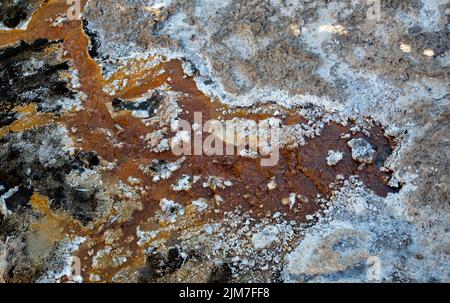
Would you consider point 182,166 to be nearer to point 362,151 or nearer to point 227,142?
point 227,142

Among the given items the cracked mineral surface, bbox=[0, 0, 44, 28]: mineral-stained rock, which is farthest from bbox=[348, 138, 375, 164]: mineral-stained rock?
bbox=[0, 0, 44, 28]: mineral-stained rock

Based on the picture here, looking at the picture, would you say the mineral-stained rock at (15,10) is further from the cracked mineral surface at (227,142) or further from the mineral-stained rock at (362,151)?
the mineral-stained rock at (362,151)

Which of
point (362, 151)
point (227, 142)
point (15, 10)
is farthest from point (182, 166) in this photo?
point (15, 10)

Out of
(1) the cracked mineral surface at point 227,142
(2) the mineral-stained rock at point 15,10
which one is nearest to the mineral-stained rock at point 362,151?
(1) the cracked mineral surface at point 227,142

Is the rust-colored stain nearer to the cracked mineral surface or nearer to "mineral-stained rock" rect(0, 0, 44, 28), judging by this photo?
the cracked mineral surface

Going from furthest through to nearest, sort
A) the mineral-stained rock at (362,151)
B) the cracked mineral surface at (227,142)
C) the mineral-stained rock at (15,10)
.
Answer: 1. the mineral-stained rock at (15,10)
2. the mineral-stained rock at (362,151)
3. the cracked mineral surface at (227,142)
